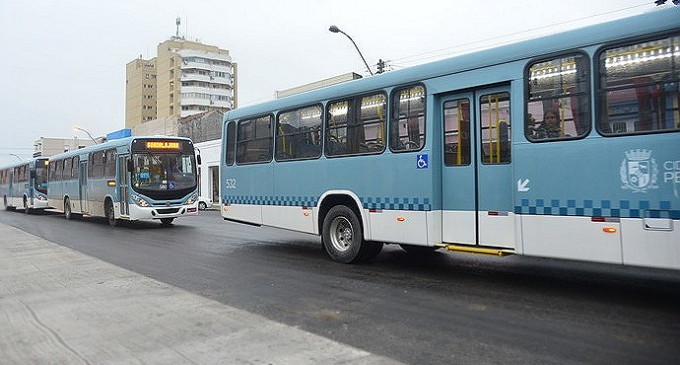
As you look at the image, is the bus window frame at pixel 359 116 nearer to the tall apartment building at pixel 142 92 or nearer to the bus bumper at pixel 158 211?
the bus bumper at pixel 158 211

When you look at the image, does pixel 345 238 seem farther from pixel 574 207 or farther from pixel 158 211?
pixel 158 211

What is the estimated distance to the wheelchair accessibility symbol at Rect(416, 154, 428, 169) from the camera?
Answer: 25.4 feet

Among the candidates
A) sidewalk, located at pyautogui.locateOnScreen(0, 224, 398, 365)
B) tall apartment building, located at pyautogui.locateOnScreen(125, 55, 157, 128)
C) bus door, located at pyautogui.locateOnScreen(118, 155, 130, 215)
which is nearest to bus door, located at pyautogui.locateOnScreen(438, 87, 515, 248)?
sidewalk, located at pyautogui.locateOnScreen(0, 224, 398, 365)

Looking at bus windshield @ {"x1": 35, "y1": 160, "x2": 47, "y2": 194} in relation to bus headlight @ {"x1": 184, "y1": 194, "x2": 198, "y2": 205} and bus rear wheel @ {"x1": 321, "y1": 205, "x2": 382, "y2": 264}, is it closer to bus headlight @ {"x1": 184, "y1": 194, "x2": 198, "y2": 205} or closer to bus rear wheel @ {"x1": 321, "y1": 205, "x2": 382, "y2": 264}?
bus headlight @ {"x1": 184, "y1": 194, "x2": 198, "y2": 205}

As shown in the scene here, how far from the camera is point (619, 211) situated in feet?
18.6

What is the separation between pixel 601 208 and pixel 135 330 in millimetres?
5279

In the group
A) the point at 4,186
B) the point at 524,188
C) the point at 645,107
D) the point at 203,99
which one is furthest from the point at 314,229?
the point at 203,99

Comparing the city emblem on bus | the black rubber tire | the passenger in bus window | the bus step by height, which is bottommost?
the black rubber tire

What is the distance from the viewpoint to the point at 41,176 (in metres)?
27.8

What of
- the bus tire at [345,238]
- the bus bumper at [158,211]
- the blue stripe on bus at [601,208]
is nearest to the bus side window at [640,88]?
the blue stripe on bus at [601,208]

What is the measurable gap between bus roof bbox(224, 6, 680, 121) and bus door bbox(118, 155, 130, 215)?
9895 millimetres

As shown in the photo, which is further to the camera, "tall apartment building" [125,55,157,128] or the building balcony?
A: "tall apartment building" [125,55,157,128]

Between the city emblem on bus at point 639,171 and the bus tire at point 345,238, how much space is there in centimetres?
432

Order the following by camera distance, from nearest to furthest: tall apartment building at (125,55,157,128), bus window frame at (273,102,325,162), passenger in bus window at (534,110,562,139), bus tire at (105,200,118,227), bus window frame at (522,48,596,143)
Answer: bus window frame at (522,48,596,143), passenger in bus window at (534,110,562,139), bus window frame at (273,102,325,162), bus tire at (105,200,118,227), tall apartment building at (125,55,157,128)
